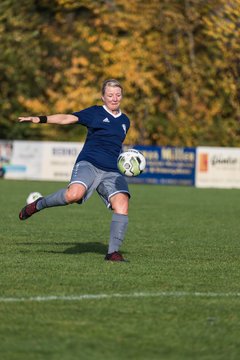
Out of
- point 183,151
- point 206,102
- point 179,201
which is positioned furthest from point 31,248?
point 206,102

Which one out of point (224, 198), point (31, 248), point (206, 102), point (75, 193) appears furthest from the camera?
point (206, 102)

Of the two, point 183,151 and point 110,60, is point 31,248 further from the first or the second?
point 110,60

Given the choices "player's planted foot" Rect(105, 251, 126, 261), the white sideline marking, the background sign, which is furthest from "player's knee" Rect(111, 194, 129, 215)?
the background sign

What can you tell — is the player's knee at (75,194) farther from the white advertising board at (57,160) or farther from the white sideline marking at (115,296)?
the white advertising board at (57,160)

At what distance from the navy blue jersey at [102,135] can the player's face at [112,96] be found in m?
0.13

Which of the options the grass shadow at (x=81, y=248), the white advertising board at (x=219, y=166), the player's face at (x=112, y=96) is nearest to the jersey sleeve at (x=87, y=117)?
the player's face at (x=112, y=96)

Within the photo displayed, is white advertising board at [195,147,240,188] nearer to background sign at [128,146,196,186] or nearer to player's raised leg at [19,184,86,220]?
background sign at [128,146,196,186]

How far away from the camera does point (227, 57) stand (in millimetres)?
34094

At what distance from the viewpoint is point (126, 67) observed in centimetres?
4531

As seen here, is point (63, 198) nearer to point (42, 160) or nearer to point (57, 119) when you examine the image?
point (57, 119)

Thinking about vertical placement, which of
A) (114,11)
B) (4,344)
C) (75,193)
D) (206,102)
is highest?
(114,11)

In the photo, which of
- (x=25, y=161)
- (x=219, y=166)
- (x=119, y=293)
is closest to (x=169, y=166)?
(x=219, y=166)

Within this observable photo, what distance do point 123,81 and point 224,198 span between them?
1936 centimetres

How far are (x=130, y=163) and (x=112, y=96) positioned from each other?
757 millimetres
